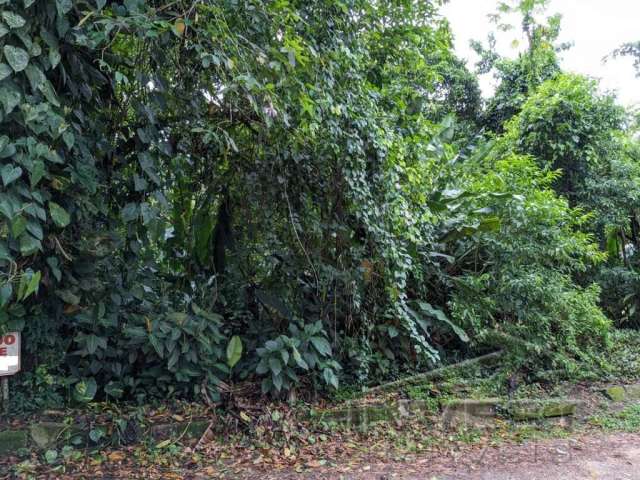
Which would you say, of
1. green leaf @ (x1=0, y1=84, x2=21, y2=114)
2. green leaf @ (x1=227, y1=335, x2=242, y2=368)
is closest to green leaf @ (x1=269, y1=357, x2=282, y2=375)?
green leaf @ (x1=227, y1=335, x2=242, y2=368)

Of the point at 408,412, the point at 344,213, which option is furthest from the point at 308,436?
the point at 344,213

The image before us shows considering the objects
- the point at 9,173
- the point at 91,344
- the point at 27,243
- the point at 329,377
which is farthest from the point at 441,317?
the point at 9,173

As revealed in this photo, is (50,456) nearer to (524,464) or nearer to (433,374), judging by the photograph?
(524,464)

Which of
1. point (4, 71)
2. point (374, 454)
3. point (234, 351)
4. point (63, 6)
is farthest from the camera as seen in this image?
point (234, 351)

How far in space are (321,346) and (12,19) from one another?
313 centimetres

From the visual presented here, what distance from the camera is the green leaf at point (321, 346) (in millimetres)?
4379

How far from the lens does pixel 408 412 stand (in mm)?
4648

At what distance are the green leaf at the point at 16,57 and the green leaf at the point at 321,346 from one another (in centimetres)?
290

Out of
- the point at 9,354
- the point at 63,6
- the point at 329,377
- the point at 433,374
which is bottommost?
the point at 433,374

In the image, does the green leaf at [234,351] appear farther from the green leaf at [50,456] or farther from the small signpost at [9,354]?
the small signpost at [9,354]

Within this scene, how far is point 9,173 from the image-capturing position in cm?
251

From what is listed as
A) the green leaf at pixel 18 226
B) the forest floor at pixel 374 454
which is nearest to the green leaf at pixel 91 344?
the forest floor at pixel 374 454

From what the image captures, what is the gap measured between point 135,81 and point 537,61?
8.00m

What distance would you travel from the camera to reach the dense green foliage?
3.06 m
